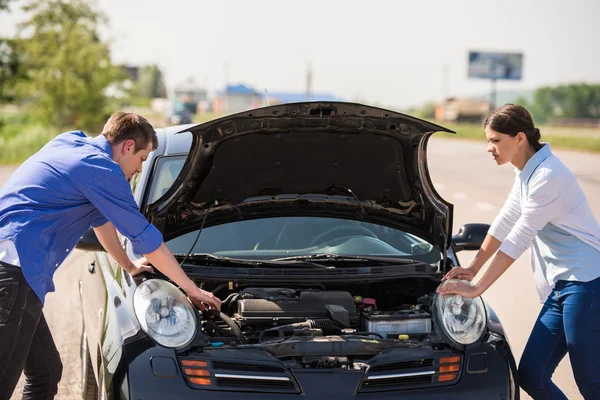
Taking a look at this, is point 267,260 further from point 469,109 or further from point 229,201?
point 469,109

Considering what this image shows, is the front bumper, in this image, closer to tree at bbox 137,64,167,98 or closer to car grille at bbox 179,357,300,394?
car grille at bbox 179,357,300,394

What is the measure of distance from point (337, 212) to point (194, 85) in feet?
424

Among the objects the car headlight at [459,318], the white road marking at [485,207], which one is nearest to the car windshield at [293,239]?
the car headlight at [459,318]

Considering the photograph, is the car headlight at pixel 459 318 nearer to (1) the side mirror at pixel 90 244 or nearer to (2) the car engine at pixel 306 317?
(2) the car engine at pixel 306 317

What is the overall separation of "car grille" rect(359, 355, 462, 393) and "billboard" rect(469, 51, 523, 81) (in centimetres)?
9180

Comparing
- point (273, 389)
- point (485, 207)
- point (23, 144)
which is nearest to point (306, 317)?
point (273, 389)

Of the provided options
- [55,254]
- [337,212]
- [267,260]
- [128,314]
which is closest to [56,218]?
[55,254]

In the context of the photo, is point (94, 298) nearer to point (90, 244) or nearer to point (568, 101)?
point (90, 244)

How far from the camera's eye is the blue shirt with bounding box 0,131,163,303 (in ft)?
11.0

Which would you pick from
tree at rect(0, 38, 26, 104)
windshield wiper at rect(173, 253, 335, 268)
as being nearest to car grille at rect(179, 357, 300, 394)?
windshield wiper at rect(173, 253, 335, 268)

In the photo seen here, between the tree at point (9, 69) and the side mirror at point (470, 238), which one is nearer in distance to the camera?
the side mirror at point (470, 238)

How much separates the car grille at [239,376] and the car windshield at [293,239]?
1.13 meters

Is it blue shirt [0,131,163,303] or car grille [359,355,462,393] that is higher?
blue shirt [0,131,163,303]

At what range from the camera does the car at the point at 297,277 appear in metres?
3.43
